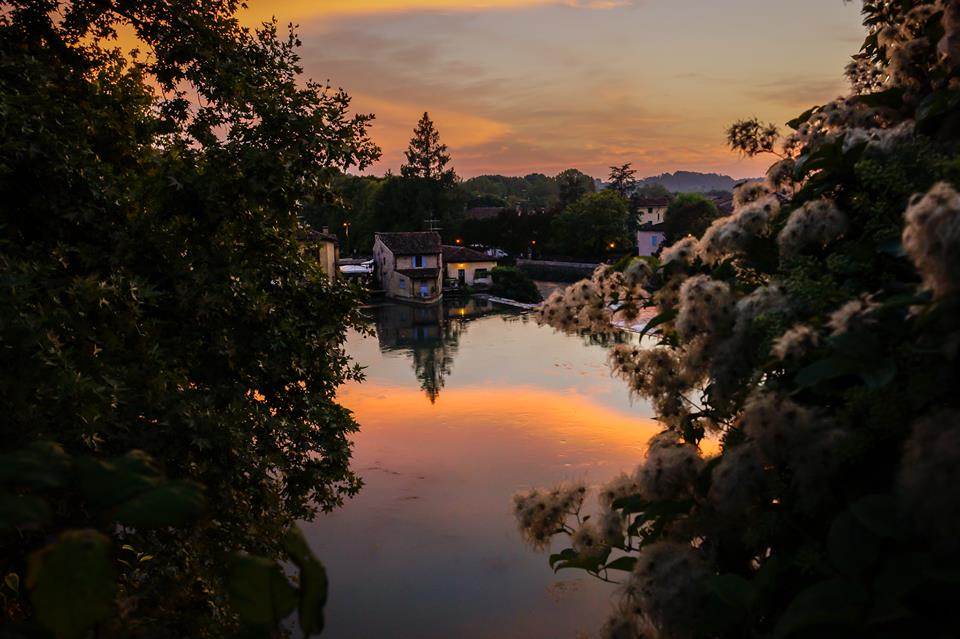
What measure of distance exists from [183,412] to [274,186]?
414cm

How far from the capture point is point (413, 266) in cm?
7775

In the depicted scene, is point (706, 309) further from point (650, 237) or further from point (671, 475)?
point (650, 237)

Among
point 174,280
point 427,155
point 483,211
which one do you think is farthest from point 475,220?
point 174,280

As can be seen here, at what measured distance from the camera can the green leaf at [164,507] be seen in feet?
4.37

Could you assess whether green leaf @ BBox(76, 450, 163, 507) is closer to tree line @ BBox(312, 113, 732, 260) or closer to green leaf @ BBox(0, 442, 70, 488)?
green leaf @ BBox(0, 442, 70, 488)

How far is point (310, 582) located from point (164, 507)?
13.2 inches

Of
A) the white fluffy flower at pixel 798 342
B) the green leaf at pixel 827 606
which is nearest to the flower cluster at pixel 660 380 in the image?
the white fluffy flower at pixel 798 342

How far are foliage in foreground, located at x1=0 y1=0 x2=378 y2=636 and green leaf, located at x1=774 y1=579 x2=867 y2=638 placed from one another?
538 cm

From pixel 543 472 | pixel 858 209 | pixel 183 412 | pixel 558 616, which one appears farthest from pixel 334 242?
pixel 858 209

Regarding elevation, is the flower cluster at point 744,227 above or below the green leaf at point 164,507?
above

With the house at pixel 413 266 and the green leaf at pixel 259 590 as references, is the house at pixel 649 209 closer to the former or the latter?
the house at pixel 413 266

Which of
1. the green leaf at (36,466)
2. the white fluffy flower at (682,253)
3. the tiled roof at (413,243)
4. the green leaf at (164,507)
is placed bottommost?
the green leaf at (164,507)

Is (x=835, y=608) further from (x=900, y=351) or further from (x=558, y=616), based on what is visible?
(x=558, y=616)

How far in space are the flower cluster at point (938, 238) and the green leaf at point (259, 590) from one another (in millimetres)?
1969
